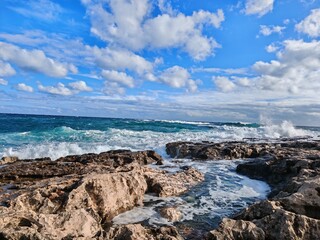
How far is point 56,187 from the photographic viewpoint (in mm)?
6227

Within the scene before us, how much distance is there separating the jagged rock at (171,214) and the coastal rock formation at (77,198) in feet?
2.99

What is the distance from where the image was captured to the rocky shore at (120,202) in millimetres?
4324

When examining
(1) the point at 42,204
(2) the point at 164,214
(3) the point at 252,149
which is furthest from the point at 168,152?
(1) the point at 42,204

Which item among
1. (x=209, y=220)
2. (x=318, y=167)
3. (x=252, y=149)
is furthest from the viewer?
(x=252, y=149)

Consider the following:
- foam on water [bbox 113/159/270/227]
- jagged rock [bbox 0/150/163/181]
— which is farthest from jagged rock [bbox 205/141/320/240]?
jagged rock [bbox 0/150/163/181]

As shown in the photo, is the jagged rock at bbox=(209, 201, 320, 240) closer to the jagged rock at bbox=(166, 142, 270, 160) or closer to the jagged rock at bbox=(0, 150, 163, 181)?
the jagged rock at bbox=(0, 150, 163, 181)

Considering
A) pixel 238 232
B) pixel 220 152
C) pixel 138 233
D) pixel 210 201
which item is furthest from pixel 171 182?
pixel 220 152

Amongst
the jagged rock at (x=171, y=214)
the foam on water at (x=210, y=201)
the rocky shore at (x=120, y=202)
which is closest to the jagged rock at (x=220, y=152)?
the rocky shore at (x=120, y=202)

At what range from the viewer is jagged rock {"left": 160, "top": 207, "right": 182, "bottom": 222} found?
6.64 metres

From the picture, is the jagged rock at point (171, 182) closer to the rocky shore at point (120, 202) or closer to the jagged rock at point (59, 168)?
the rocky shore at point (120, 202)

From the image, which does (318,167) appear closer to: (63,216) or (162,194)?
(162,194)

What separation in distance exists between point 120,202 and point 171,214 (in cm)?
125

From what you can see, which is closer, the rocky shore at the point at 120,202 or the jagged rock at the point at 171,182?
the rocky shore at the point at 120,202

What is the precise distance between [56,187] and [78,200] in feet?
2.11
